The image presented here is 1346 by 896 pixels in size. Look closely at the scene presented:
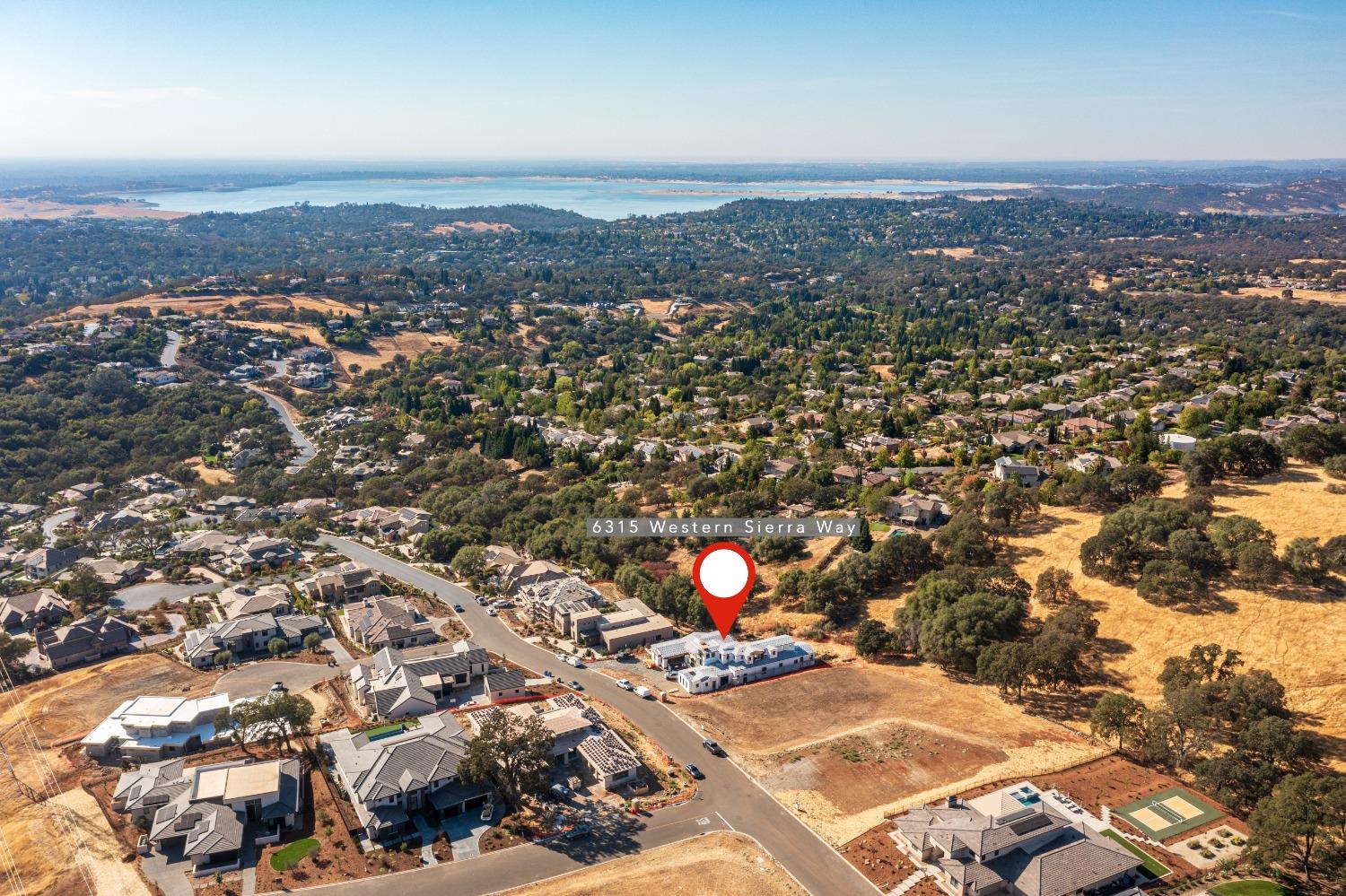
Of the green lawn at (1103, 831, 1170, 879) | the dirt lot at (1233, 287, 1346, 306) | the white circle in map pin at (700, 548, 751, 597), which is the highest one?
the dirt lot at (1233, 287, 1346, 306)

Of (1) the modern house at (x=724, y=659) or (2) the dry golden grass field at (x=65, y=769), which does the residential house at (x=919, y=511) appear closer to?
(1) the modern house at (x=724, y=659)

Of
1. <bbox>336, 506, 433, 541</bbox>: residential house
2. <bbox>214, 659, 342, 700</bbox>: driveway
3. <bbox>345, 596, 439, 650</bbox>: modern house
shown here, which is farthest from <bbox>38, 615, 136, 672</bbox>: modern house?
<bbox>336, 506, 433, 541</bbox>: residential house

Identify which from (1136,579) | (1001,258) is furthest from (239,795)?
(1001,258)

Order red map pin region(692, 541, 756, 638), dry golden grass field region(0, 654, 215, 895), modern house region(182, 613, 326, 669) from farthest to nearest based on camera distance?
red map pin region(692, 541, 756, 638) < modern house region(182, 613, 326, 669) < dry golden grass field region(0, 654, 215, 895)

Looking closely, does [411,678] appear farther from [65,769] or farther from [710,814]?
[710,814]

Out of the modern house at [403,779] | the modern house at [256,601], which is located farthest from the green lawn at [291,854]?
the modern house at [256,601]

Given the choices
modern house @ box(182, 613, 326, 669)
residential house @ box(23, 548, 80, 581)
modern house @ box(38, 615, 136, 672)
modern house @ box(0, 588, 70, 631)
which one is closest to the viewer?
modern house @ box(182, 613, 326, 669)

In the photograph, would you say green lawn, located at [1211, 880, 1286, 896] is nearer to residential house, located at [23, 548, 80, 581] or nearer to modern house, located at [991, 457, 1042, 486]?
modern house, located at [991, 457, 1042, 486]
